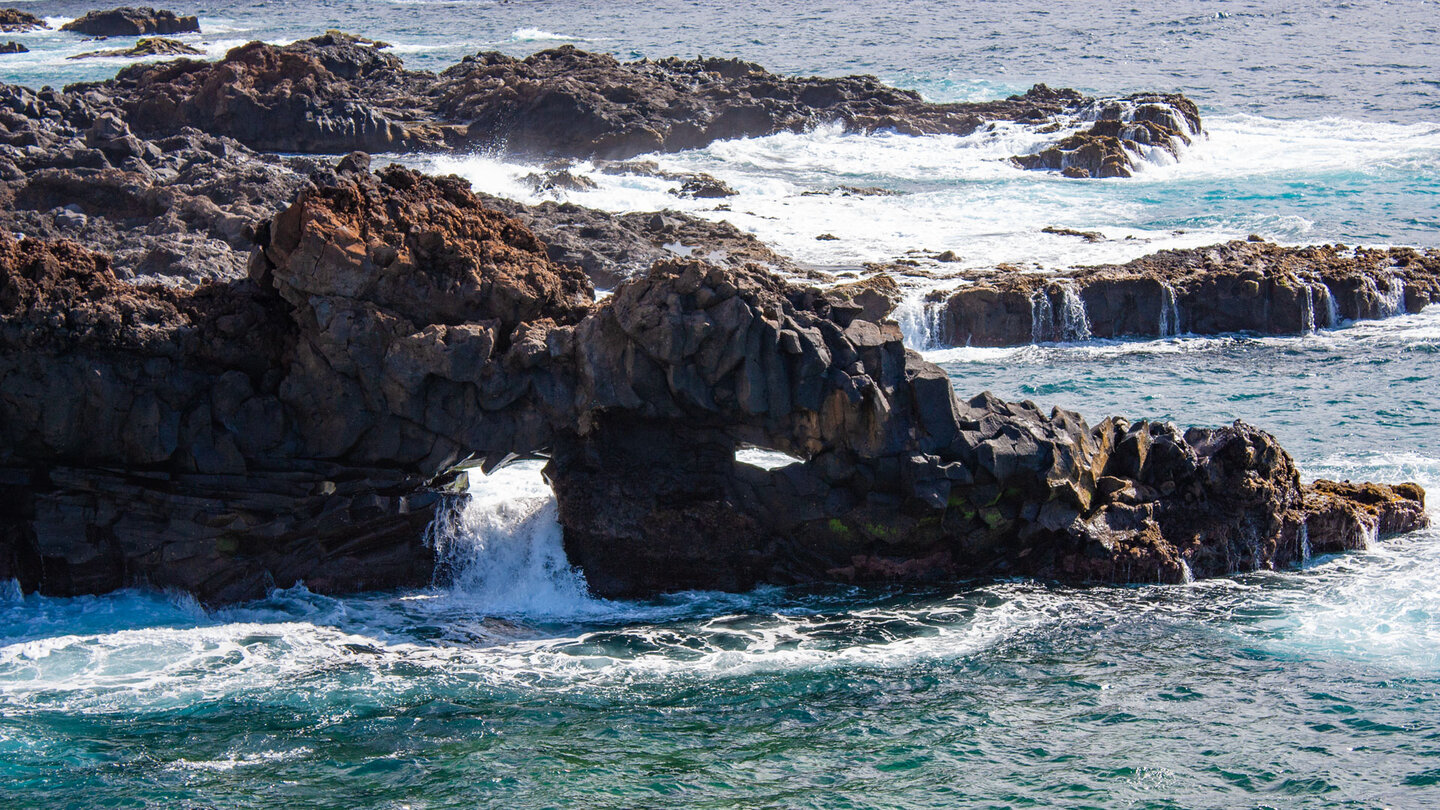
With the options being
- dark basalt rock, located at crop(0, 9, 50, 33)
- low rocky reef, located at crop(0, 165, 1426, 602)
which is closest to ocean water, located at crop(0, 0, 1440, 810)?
low rocky reef, located at crop(0, 165, 1426, 602)

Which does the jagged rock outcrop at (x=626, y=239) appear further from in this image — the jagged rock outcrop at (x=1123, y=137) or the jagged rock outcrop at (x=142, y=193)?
the jagged rock outcrop at (x=1123, y=137)

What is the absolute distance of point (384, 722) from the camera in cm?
1464

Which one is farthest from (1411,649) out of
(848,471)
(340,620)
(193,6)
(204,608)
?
(193,6)

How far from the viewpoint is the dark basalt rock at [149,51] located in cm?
6850

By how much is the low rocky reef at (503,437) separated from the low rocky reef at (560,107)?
1165 inches

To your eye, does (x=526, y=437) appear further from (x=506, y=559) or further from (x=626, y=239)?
(x=626, y=239)

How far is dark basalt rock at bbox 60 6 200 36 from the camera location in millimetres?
78188

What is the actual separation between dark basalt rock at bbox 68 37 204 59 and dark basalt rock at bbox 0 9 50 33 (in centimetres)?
1392

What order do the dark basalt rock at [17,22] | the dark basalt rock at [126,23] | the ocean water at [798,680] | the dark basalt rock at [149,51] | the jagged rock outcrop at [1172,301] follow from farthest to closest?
1. the dark basalt rock at [17,22]
2. the dark basalt rock at [126,23]
3. the dark basalt rock at [149,51]
4. the jagged rock outcrop at [1172,301]
5. the ocean water at [798,680]

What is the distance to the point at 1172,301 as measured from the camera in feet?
102

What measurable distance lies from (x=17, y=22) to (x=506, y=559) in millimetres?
79887

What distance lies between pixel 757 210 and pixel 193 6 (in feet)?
255

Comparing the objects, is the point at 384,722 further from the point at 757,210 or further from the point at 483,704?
the point at 757,210

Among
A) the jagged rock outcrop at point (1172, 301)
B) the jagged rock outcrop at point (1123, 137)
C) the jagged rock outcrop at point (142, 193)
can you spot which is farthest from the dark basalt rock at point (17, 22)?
the jagged rock outcrop at point (1172, 301)
